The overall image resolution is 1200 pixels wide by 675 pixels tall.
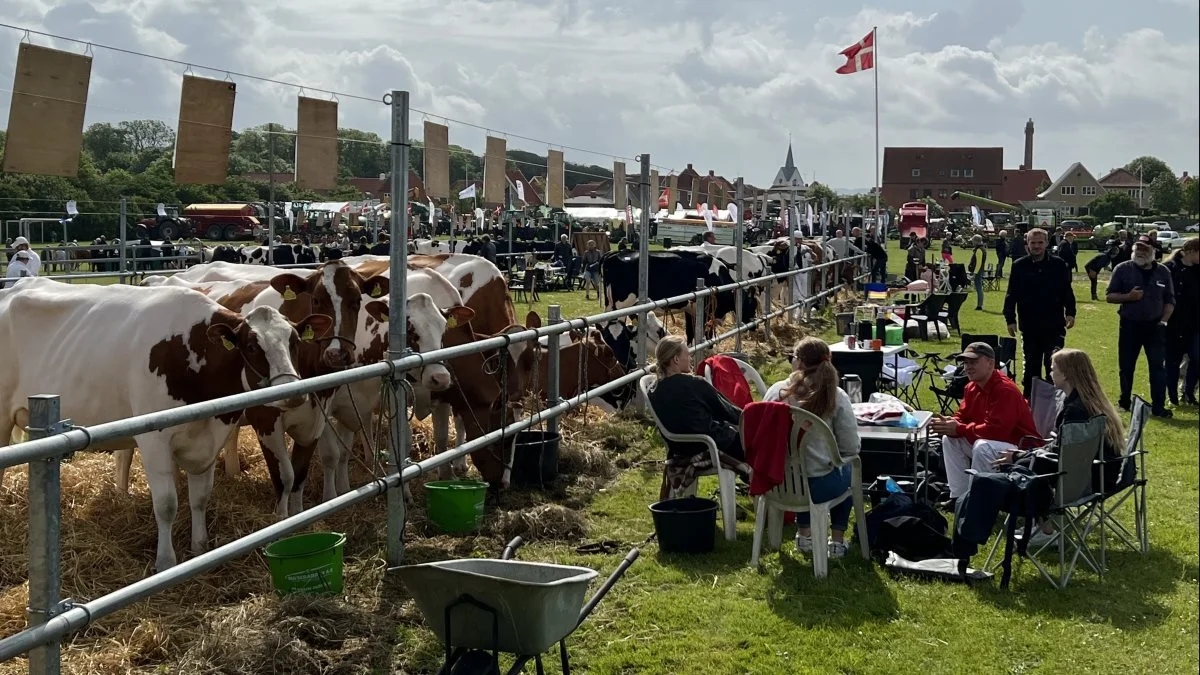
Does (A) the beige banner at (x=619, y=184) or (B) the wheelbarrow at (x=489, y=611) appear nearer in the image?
(B) the wheelbarrow at (x=489, y=611)

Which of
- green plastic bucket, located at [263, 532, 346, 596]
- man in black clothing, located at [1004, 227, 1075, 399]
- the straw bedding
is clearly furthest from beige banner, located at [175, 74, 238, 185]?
man in black clothing, located at [1004, 227, 1075, 399]

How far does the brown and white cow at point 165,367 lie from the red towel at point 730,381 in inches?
117

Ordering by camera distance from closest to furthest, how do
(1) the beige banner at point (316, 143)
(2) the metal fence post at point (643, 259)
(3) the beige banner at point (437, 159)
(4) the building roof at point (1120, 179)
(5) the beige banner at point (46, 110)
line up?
1. (5) the beige banner at point (46, 110)
2. (1) the beige banner at point (316, 143)
3. (2) the metal fence post at point (643, 259)
4. (3) the beige banner at point (437, 159)
5. (4) the building roof at point (1120, 179)

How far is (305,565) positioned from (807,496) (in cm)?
280

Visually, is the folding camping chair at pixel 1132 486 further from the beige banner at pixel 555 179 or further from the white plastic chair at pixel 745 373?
the beige banner at pixel 555 179

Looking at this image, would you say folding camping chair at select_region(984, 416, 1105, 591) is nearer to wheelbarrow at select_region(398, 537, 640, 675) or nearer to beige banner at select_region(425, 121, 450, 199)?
wheelbarrow at select_region(398, 537, 640, 675)

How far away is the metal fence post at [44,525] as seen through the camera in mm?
3367

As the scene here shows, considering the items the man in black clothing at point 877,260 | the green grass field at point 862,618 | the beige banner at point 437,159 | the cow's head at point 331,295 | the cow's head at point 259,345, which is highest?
the beige banner at point 437,159

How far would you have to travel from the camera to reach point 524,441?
850 centimetres

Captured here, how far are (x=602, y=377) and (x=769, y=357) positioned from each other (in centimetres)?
575

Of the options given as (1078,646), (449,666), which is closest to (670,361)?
(1078,646)

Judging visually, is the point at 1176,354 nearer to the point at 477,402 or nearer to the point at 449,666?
the point at 477,402

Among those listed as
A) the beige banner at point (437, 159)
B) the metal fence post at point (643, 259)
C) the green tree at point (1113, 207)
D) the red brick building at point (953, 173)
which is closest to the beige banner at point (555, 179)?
the beige banner at point (437, 159)

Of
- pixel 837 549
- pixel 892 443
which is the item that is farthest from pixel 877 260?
pixel 837 549
